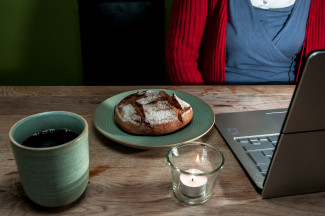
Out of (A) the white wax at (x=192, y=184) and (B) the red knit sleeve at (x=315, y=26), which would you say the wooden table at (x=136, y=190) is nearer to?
(A) the white wax at (x=192, y=184)

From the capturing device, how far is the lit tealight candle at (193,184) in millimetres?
555

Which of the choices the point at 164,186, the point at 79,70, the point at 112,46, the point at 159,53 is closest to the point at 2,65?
the point at 79,70

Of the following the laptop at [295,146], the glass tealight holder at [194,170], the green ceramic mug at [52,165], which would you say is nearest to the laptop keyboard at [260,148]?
the laptop at [295,146]

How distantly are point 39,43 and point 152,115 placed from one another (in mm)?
1507

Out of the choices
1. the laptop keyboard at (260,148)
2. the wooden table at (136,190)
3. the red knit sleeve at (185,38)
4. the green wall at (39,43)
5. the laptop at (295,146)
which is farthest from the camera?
the green wall at (39,43)

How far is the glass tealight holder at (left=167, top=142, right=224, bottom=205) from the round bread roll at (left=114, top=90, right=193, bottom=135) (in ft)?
0.32

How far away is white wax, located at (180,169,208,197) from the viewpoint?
56 centimetres

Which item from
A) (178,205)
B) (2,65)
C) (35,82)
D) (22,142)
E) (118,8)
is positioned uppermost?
(118,8)

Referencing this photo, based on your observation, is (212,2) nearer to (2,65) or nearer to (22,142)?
(22,142)

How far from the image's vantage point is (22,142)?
52cm

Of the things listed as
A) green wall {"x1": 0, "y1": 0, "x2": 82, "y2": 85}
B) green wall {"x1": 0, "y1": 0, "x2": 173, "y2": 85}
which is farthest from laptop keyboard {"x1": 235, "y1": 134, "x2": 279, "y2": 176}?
green wall {"x1": 0, "y1": 0, "x2": 82, "y2": 85}

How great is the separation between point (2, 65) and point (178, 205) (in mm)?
1865

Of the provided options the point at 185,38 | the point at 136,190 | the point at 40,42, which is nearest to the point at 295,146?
the point at 136,190

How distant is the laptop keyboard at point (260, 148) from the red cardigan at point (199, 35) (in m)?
0.58
